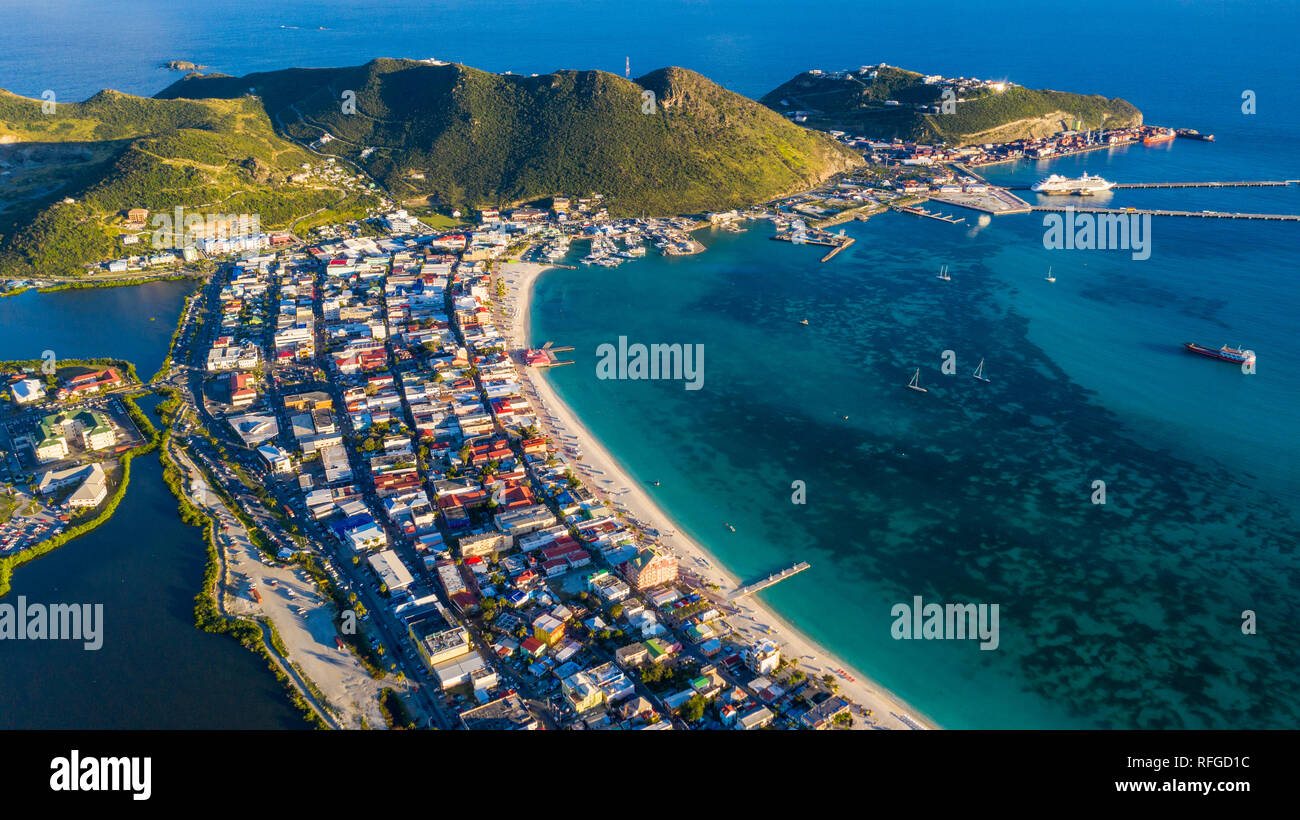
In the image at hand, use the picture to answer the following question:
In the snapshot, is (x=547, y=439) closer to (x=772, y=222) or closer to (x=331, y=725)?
(x=331, y=725)

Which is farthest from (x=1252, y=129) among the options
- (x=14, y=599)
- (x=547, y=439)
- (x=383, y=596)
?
(x=14, y=599)

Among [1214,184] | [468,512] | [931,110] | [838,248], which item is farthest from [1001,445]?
[931,110]

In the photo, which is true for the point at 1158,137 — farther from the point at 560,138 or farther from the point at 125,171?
the point at 125,171

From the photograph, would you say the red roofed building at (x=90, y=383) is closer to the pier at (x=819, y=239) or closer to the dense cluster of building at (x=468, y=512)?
the dense cluster of building at (x=468, y=512)

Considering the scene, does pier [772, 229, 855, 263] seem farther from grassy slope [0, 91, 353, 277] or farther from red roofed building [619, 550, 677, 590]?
red roofed building [619, 550, 677, 590]

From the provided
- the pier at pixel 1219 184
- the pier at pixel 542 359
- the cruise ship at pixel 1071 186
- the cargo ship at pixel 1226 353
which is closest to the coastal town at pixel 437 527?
the pier at pixel 542 359
